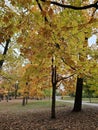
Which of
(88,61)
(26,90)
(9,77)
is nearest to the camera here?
(88,61)

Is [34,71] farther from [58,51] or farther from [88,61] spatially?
[58,51]

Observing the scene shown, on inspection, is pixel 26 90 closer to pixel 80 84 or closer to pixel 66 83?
pixel 66 83

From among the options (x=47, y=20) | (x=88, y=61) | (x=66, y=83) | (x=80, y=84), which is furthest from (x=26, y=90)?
(x=47, y=20)

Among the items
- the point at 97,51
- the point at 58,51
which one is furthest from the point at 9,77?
the point at 58,51

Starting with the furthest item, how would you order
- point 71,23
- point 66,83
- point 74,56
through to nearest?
1. point 66,83
2. point 74,56
3. point 71,23

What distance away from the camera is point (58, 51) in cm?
901

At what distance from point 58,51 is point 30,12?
5.90 feet

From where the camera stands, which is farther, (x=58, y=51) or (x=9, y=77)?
(x=9, y=77)

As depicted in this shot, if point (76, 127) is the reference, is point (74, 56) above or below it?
above

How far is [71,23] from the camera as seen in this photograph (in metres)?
7.77

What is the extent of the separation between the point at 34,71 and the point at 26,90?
17898mm

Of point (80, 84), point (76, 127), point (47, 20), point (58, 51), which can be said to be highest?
point (47, 20)

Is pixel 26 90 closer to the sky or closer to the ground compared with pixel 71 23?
closer to the ground

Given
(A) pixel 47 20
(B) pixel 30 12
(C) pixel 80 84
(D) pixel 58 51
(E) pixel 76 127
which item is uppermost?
(B) pixel 30 12
